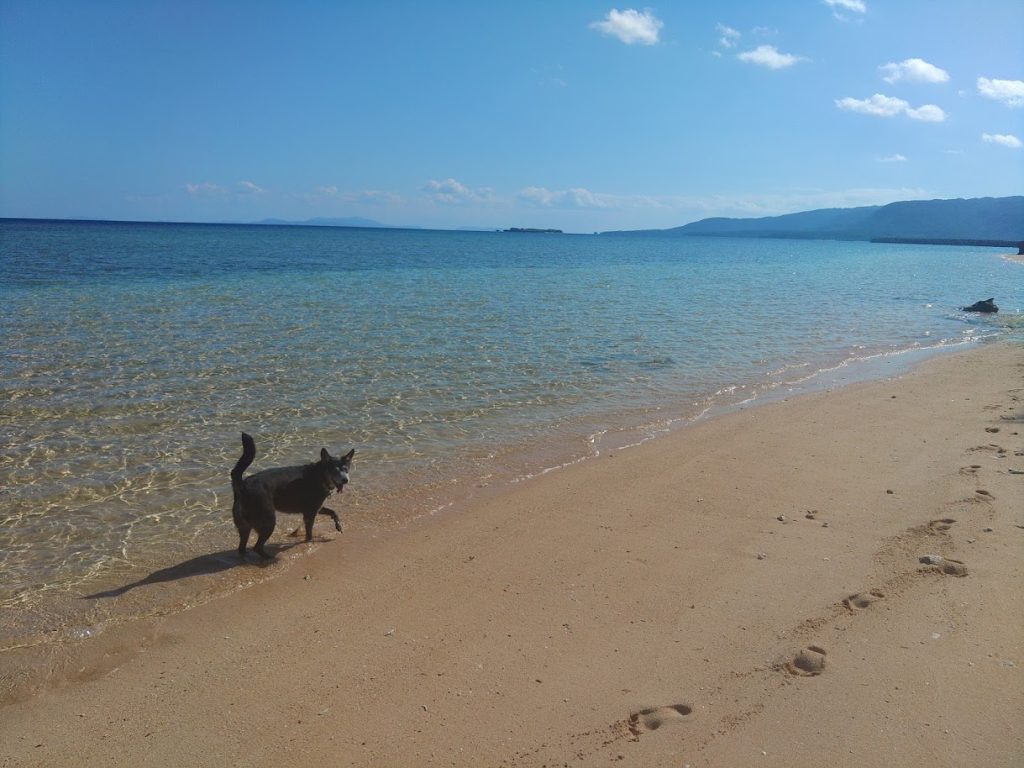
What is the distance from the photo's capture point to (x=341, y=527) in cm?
689

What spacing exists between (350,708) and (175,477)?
207 inches

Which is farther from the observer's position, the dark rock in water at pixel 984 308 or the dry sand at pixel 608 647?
the dark rock in water at pixel 984 308

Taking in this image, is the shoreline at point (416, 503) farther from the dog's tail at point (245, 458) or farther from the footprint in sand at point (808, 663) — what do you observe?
the footprint in sand at point (808, 663)

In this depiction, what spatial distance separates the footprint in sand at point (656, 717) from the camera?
3.69 metres

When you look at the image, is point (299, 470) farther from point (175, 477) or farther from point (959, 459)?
point (959, 459)

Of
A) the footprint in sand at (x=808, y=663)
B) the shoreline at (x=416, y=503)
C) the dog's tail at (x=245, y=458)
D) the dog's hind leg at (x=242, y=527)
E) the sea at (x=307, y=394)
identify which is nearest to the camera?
the footprint in sand at (x=808, y=663)

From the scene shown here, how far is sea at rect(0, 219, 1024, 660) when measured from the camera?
21.0 ft

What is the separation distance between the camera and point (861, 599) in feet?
16.3

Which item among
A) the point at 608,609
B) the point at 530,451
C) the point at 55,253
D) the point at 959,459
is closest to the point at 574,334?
the point at 530,451

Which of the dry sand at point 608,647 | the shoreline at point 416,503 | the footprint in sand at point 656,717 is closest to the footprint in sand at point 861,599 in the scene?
the dry sand at point 608,647

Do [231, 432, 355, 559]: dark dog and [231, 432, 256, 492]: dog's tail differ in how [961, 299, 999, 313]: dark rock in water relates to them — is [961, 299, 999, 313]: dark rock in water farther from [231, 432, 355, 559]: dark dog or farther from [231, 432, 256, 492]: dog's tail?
[231, 432, 256, 492]: dog's tail

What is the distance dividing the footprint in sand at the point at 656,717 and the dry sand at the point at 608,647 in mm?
11

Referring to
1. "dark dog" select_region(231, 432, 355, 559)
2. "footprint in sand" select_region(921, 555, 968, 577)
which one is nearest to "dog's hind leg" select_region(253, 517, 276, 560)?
"dark dog" select_region(231, 432, 355, 559)

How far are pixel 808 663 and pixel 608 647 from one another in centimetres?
128
